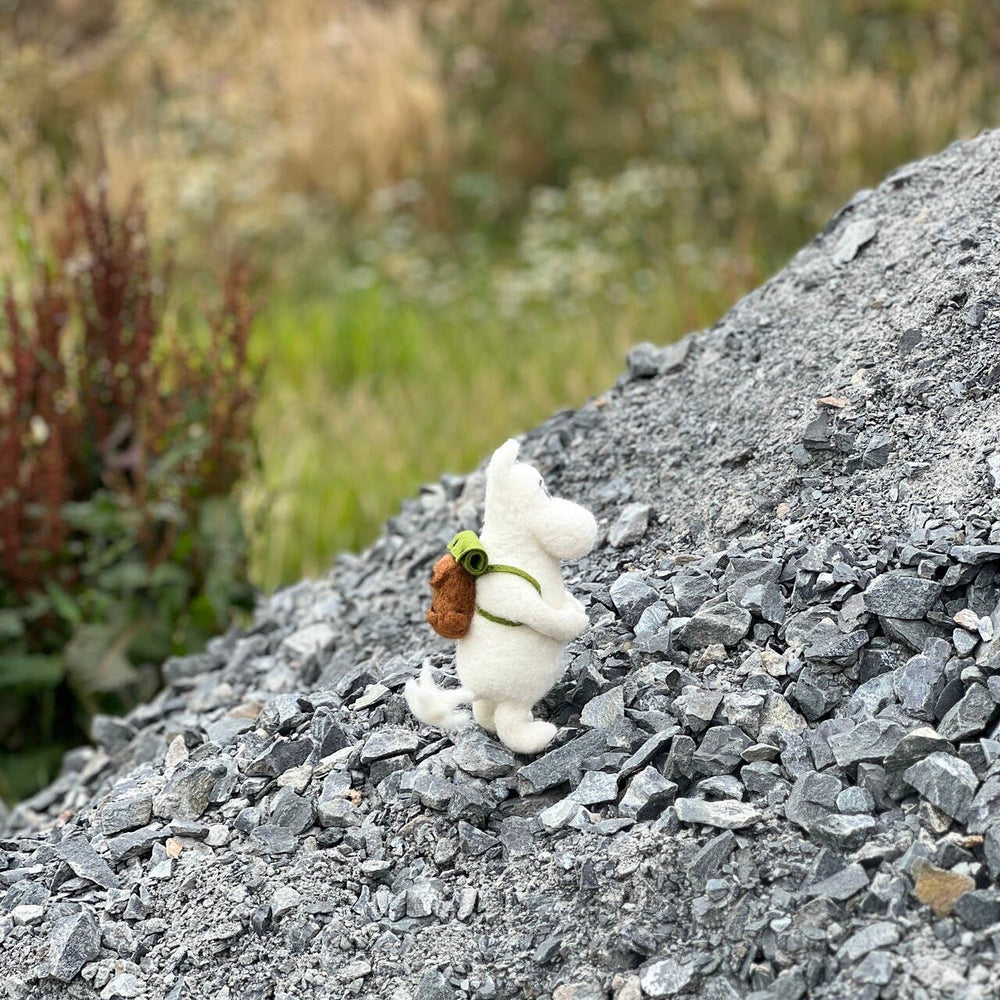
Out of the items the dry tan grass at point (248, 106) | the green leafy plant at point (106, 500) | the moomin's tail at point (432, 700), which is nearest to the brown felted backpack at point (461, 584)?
the moomin's tail at point (432, 700)

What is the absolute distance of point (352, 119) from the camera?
9.46 meters

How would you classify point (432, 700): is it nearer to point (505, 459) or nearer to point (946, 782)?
point (505, 459)

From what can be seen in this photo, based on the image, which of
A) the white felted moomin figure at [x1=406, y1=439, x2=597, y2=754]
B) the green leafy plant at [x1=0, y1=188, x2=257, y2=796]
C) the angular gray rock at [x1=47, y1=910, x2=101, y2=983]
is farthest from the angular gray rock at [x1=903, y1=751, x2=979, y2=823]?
the green leafy plant at [x1=0, y1=188, x2=257, y2=796]

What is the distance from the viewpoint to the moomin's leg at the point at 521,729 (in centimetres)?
203

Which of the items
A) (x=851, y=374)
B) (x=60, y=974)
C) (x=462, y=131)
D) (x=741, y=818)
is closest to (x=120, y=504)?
(x=60, y=974)

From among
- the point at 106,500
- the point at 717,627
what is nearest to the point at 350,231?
the point at 106,500

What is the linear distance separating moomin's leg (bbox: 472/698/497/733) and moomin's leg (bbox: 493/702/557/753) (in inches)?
1.7

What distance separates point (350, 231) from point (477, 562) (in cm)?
700

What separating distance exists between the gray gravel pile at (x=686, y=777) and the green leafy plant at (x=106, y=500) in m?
0.91

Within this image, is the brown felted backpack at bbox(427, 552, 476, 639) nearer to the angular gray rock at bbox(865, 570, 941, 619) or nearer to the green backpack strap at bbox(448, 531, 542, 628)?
the green backpack strap at bbox(448, 531, 542, 628)

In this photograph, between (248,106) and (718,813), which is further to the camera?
(248,106)

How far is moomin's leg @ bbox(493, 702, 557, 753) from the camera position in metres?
2.03

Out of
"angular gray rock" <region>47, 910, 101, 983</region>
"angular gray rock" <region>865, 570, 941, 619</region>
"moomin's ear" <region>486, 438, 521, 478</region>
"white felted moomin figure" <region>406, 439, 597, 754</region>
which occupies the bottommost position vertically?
"angular gray rock" <region>47, 910, 101, 983</region>

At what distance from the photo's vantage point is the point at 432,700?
2.05 meters
